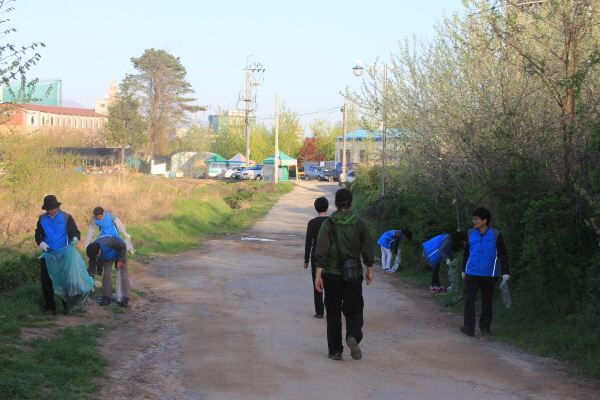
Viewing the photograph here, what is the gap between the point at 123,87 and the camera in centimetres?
7394

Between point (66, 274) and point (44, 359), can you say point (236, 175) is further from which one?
point (44, 359)

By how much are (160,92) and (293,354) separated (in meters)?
75.7

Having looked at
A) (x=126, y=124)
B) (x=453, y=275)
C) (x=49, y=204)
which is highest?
(x=126, y=124)

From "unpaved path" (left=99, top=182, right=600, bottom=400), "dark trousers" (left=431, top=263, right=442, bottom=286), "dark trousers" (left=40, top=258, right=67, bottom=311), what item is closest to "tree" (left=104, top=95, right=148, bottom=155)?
"unpaved path" (left=99, top=182, right=600, bottom=400)

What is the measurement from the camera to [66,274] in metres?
7.82

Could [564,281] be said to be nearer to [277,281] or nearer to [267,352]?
[267,352]

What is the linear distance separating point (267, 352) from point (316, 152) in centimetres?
7767

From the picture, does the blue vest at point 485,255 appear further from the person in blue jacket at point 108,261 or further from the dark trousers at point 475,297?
the person in blue jacket at point 108,261

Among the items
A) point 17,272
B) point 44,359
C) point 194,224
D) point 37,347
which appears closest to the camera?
point 44,359

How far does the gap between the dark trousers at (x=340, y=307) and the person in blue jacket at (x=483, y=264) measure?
6.51ft

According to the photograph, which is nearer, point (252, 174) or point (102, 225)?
point (102, 225)

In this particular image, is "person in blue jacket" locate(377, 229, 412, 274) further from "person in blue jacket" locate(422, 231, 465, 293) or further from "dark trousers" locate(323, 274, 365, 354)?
"dark trousers" locate(323, 274, 365, 354)

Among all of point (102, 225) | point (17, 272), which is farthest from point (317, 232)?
point (17, 272)

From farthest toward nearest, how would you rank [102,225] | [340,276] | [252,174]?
[252,174] < [102,225] < [340,276]
